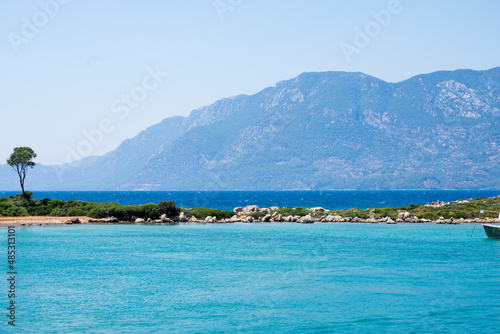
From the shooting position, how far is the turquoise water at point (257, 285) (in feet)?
78.7

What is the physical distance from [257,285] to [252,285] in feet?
0.94

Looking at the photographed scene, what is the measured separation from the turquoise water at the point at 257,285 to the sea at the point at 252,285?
6 cm

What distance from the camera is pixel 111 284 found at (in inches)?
1256

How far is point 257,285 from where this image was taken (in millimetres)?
31609

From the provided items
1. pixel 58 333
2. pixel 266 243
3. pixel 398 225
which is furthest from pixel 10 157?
pixel 58 333

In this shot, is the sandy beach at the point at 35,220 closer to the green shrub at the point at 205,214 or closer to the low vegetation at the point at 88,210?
the low vegetation at the point at 88,210

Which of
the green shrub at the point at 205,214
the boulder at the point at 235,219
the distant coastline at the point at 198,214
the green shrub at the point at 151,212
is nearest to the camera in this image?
the distant coastline at the point at 198,214

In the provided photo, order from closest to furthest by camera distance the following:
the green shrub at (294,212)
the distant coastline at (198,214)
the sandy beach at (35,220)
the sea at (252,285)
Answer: the sea at (252,285) < the sandy beach at (35,220) < the distant coastline at (198,214) < the green shrub at (294,212)

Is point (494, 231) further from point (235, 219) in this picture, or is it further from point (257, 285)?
point (235, 219)

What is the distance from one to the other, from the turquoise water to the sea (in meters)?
0.06

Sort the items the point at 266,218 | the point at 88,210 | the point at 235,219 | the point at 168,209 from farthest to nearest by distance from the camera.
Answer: the point at 266,218
the point at 235,219
the point at 88,210
the point at 168,209

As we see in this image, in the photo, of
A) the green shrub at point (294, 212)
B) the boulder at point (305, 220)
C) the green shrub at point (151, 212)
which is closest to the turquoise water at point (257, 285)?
the boulder at point (305, 220)

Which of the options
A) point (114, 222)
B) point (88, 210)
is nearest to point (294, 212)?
point (114, 222)

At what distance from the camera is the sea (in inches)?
944
